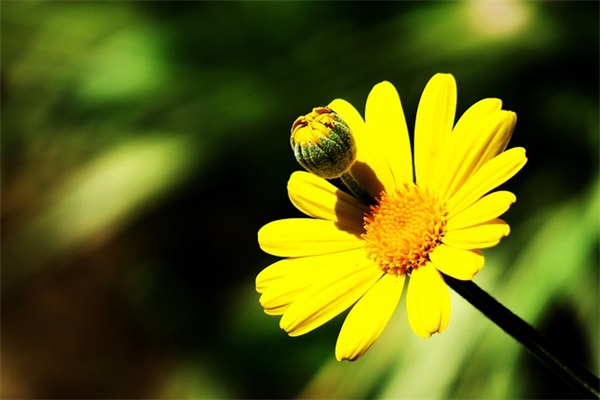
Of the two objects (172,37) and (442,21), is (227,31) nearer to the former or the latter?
(172,37)

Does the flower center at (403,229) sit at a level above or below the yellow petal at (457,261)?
above

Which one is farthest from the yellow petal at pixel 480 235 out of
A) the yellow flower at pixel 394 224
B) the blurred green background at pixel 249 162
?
the blurred green background at pixel 249 162

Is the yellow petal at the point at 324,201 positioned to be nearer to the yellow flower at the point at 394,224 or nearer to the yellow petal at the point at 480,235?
the yellow flower at the point at 394,224

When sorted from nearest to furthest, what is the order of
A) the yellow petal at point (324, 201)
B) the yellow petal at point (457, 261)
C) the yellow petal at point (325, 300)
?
the yellow petal at point (457, 261) < the yellow petal at point (325, 300) < the yellow petal at point (324, 201)

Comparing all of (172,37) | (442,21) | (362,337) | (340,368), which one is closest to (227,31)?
(172,37)

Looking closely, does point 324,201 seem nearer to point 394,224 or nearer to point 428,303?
point 394,224
